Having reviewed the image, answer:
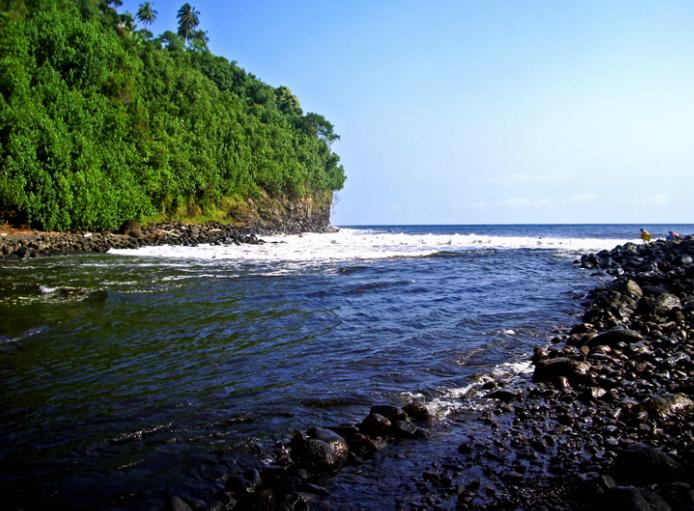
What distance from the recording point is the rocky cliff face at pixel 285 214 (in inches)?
2496

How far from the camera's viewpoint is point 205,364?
728 centimetres

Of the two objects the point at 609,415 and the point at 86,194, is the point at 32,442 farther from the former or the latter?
the point at 86,194

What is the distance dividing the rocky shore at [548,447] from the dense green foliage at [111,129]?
33139 millimetres

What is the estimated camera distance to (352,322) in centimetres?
1055

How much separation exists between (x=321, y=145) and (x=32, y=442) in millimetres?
101468

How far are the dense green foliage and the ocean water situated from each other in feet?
60.3

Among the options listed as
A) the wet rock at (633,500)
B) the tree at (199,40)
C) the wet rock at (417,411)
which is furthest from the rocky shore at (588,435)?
the tree at (199,40)

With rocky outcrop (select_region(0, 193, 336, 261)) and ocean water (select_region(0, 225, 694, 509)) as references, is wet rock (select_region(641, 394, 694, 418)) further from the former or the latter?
rocky outcrop (select_region(0, 193, 336, 261))

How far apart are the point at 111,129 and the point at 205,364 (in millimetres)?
40117

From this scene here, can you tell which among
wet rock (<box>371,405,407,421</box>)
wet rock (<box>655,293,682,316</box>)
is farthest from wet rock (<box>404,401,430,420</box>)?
wet rock (<box>655,293,682,316</box>)

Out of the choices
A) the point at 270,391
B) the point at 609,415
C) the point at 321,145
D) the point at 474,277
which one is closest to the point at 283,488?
the point at 270,391

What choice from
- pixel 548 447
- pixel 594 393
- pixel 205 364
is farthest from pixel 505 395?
pixel 205 364

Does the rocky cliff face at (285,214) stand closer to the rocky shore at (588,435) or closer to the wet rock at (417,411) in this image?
the rocky shore at (588,435)

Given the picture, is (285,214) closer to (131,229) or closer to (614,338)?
(131,229)
